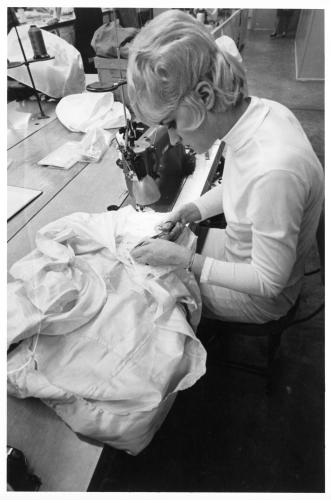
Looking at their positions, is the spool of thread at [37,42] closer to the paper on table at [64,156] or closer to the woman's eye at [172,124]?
the paper on table at [64,156]

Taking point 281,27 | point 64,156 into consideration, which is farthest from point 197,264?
point 281,27

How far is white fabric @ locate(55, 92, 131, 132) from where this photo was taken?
181 cm

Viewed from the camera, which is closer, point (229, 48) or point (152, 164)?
point (229, 48)

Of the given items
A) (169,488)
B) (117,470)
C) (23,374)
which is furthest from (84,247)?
(169,488)

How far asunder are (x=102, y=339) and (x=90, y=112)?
1572mm

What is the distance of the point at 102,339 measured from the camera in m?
0.74

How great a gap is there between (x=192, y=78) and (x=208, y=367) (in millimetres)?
1330

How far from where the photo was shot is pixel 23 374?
0.68 metres

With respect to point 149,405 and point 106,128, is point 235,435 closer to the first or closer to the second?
point 149,405

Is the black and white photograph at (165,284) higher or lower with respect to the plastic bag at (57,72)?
lower

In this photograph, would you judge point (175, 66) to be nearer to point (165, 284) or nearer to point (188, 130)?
point (188, 130)

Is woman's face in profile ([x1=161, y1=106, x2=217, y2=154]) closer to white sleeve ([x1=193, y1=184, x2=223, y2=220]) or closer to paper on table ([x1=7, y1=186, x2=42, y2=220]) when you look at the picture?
white sleeve ([x1=193, y1=184, x2=223, y2=220])

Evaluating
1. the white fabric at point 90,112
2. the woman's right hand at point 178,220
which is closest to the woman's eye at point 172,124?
the woman's right hand at point 178,220

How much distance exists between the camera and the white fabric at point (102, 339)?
67 cm
